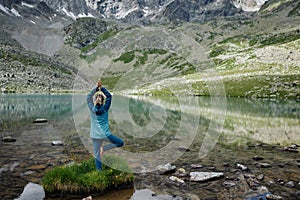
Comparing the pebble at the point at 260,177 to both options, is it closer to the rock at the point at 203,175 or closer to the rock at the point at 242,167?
the rock at the point at 242,167

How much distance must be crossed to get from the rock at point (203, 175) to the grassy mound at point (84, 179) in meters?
3.57

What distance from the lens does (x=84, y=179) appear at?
13148 millimetres

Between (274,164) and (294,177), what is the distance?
3.05 meters

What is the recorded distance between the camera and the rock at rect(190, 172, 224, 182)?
598 inches

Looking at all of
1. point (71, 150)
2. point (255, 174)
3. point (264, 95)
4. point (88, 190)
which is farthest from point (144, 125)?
point (264, 95)

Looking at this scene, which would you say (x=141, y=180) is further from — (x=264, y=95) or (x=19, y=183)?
(x=264, y=95)

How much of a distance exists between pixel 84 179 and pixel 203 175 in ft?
21.6

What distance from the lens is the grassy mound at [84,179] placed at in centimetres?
1284

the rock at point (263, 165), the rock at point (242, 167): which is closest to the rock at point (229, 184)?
the rock at point (242, 167)

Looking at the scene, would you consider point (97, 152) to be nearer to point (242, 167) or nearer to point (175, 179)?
point (175, 179)

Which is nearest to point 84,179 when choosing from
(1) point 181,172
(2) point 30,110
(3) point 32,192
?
(3) point 32,192

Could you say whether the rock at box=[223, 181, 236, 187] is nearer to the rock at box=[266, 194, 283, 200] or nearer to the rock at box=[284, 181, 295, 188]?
the rock at box=[266, 194, 283, 200]

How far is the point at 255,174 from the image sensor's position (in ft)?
54.2

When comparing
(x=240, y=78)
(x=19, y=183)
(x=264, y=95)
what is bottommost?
(x=19, y=183)
